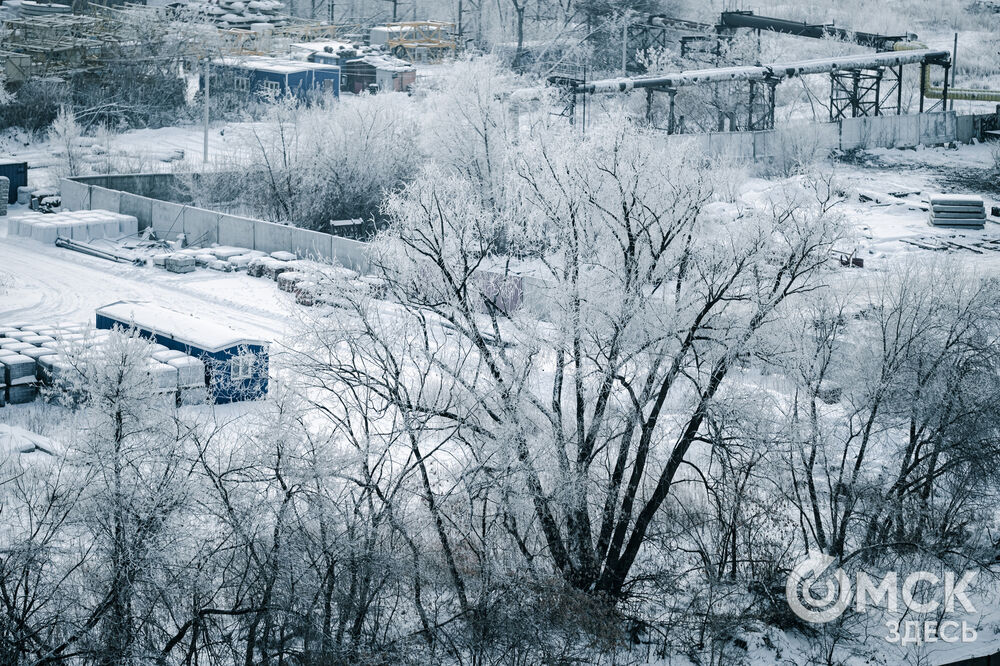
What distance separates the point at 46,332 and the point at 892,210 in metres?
26.4

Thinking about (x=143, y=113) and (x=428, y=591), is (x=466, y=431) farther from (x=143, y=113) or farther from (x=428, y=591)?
(x=143, y=113)

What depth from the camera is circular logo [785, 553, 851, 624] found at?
18.8 meters

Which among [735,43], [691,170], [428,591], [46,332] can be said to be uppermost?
[735,43]

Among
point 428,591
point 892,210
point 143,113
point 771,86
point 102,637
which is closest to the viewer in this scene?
point 102,637

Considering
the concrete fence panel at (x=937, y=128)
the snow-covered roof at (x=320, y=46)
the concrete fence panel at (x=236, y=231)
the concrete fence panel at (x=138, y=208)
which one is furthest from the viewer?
the snow-covered roof at (x=320, y=46)

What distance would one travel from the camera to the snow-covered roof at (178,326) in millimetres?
24734

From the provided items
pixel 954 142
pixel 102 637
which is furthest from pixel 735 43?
pixel 102 637

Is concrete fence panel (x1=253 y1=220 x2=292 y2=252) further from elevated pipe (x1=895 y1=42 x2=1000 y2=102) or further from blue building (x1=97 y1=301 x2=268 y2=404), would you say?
elevated pipe (x1=895 y1=42 x2=1000 y2=102)

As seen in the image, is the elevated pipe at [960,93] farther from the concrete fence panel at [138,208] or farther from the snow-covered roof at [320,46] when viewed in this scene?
the concrete fence panel at [138,208]

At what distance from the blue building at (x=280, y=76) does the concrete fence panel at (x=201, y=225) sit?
17139 millimetres

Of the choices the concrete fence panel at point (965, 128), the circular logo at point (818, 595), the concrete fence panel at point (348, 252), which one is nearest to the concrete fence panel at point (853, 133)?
the concrete fence panel at point (965, 128)

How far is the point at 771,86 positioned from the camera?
46.5 meters

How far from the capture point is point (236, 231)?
121 ft

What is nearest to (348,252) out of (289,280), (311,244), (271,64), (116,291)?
(311,244)
